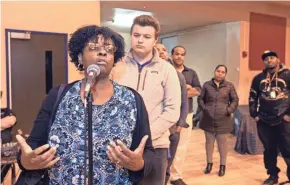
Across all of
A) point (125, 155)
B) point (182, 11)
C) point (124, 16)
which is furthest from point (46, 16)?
point (125, 155)

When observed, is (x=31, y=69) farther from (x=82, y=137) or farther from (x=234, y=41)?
(x=234, y=41)

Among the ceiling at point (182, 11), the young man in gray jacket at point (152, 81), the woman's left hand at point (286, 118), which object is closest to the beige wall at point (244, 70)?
the ceiling at point (182, 11)

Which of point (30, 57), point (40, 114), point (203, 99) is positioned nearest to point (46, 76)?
point (30, 57)

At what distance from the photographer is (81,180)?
1046 mm

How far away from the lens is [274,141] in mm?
3463

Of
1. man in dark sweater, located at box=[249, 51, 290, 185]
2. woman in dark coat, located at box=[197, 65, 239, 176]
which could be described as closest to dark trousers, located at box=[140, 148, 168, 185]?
man in dark sweater, located at box=[249, 51, 290, 185]

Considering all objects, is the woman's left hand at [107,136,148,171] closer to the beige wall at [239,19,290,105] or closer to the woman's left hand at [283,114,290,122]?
the woman's left hand at [283,114,290,122]

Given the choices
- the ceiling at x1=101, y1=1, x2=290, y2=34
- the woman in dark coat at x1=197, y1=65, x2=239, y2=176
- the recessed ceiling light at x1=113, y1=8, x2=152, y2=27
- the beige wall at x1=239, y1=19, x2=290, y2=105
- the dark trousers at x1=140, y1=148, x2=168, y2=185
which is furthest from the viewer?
the beige wall at x1=239, y1=19, x2=290, y2=105

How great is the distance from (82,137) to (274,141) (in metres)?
2.92

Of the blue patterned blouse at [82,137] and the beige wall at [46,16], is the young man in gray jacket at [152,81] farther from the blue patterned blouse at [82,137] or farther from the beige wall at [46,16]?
the beige wall at [46,16]

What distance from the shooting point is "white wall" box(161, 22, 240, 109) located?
6.69 metres

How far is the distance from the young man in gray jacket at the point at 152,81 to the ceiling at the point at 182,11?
370 cm

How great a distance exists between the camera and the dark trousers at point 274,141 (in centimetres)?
335

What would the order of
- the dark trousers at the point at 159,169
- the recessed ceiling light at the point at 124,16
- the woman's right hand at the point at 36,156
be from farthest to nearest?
1. the recessed ceiling light at the point at 124,16
2. the dark trousers at the point at 159,169
3. the woman's right hand at the point at 36,156
